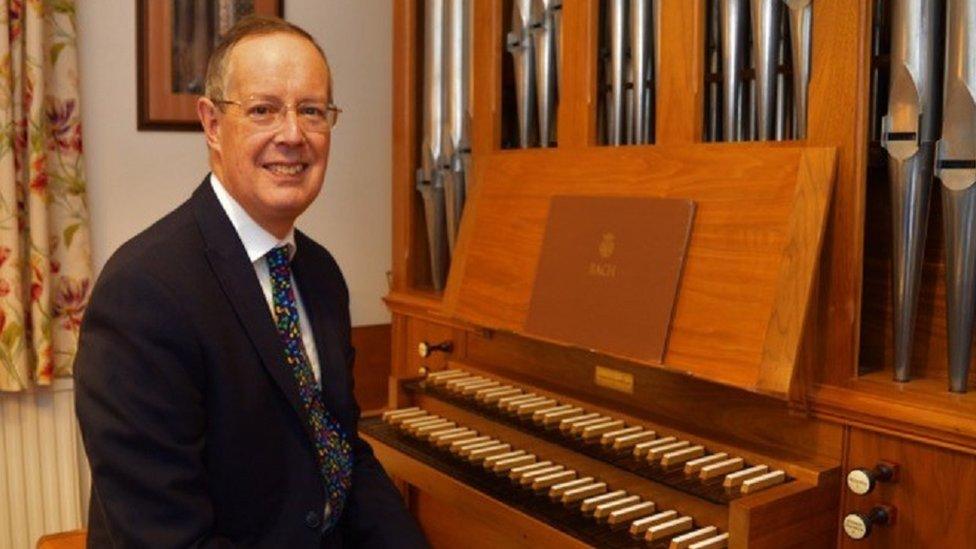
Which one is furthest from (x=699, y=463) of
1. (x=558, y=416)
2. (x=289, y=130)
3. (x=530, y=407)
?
(x=289, y=130)

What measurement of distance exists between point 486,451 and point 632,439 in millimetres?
400

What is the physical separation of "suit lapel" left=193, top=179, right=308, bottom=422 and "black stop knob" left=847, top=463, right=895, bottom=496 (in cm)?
107

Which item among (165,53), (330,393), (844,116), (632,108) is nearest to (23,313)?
(165,53)

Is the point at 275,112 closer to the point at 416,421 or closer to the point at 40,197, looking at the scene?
the point at 416,421

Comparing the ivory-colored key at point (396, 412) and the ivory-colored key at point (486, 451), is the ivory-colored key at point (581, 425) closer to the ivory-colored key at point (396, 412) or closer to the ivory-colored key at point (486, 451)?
the ivory-colored key at point (486, 451)

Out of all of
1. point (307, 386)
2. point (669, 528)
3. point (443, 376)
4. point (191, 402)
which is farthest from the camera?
point (443, 376)

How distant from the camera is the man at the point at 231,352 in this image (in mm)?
1375

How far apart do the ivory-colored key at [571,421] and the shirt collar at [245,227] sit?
3.29 ft

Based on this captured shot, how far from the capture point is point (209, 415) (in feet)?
4.83

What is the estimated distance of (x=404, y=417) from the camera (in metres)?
2.72

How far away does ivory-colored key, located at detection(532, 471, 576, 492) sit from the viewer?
7.20ft

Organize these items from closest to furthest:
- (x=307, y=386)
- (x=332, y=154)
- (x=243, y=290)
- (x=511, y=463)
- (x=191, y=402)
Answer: (x=191, y=402) < (x=243, y=290) < (x=307, y=386) < (x=511, y=463) < (x=332, y=154)

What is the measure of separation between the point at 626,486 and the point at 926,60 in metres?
1.08

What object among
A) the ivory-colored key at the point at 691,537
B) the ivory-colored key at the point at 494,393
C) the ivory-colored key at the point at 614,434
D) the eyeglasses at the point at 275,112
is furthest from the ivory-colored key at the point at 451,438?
the eyeglasses at the point at 275,112
